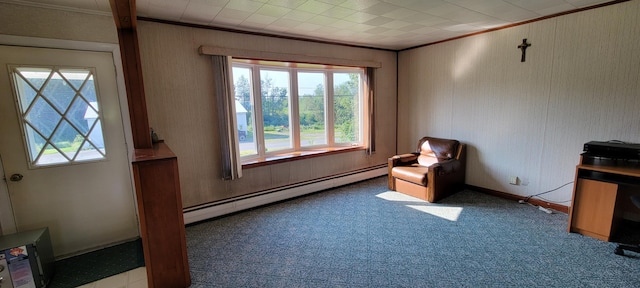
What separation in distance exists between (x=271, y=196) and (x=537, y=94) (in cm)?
373

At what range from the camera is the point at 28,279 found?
2.09 m

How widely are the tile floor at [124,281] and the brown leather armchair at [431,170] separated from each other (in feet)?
10.9

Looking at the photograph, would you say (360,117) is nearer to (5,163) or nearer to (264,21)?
(264,21)

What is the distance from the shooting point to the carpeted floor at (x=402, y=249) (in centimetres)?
215

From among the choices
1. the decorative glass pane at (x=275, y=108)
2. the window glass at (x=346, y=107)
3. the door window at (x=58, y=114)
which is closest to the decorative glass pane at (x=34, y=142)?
the door window at (x=58, y=114)

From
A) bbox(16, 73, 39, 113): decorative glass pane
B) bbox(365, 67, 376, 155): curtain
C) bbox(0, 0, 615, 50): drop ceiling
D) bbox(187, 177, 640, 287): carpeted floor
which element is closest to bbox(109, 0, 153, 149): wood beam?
bbox(0, 0, 615, 50): drop ceiling

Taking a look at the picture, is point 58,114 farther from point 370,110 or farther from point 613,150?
point 613,150

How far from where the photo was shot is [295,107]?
416 centimetres

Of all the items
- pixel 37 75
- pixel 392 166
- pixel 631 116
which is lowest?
pixel 392 166

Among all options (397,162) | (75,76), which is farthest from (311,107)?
(75,76)

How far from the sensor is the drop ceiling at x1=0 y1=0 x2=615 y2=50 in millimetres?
2521

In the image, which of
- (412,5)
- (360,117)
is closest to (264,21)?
(412,5)

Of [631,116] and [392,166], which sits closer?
[631,116]

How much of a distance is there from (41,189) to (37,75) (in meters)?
1.05
